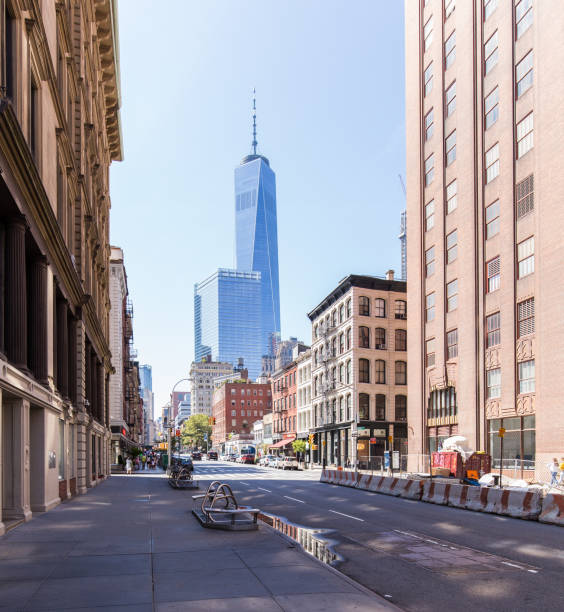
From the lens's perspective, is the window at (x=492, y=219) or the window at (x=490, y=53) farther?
the window at (x=490, y=53)

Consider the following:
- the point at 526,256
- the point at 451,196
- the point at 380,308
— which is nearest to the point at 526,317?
the point at 526,256

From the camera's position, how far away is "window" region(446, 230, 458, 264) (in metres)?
49.7

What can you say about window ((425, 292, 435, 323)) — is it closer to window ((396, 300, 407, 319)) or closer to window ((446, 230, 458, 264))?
window ((446, 230, 458, 264))

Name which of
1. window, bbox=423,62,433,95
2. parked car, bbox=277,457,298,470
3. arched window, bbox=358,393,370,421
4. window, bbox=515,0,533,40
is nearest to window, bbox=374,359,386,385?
arched window, bbox=358,393,370,421

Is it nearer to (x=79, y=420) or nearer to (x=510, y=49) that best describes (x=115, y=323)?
(x=79, y=420)

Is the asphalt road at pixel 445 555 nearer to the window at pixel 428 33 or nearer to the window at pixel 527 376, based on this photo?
the window at pixel 527 376

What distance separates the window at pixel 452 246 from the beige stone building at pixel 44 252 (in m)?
27.3

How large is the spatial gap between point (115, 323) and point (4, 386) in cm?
5738

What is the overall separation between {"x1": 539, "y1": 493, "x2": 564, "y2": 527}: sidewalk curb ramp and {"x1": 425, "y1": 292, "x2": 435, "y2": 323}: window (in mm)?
34834

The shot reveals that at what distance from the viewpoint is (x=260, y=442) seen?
119 m

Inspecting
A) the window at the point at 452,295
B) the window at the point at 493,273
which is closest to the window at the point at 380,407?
the window at the point at 452,295

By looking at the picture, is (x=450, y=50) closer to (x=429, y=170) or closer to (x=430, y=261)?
(x=429, y=170)

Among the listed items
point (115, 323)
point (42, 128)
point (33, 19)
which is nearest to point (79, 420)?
point (42, 128)

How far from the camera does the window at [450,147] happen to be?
165 ft
